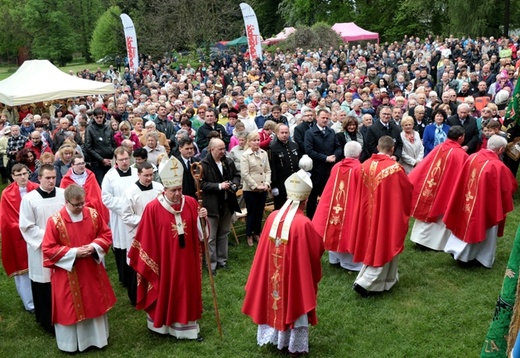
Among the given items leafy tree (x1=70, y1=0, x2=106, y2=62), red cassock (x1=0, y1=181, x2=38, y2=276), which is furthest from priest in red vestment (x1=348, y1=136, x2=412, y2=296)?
leafy tree (x1=70, y1=0, x2=106, y2=62)

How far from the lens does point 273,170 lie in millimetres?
9172

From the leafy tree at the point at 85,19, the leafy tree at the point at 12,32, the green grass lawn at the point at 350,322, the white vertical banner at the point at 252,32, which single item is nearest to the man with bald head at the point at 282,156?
the green grass lawn at the point at 350,322

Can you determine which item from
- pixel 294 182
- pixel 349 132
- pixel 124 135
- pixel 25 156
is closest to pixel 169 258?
pixel 294 182

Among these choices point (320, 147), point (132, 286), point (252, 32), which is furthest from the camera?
point (252, 32)

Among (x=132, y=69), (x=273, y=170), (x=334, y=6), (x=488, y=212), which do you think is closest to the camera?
(x=488, y=212)

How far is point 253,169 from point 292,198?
119 inches

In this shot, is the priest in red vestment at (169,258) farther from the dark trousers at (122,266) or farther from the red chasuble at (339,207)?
the red chasuble at (339,207)

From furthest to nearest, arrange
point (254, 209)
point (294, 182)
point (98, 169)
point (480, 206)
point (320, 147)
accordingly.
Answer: point (98, 169) < point (320, 147) < point (254, 209) < point (480, 206) < point (294, 182)

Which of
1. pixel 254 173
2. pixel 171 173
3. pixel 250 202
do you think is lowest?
pixel 250 202

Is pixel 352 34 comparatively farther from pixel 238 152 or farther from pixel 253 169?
pixel 253 169

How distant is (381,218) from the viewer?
272 inches

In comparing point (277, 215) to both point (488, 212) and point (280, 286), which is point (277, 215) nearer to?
point (280, 286)

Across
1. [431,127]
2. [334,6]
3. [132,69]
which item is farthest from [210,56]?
[431,127]

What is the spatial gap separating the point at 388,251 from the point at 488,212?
1648mm
